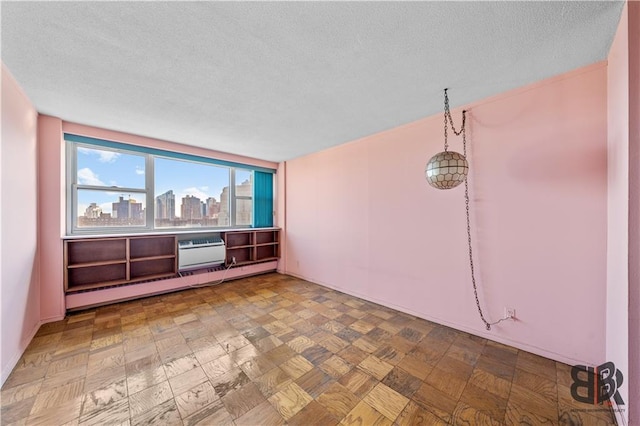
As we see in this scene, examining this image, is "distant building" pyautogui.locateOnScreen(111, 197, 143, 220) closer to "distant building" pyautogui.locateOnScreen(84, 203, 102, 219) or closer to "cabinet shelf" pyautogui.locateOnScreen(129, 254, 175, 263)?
"distant building" pyautogui.locateOnScreen(84, 203, 102, 219)

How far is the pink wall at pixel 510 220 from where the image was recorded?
1.91 metres

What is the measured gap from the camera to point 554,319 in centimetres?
205

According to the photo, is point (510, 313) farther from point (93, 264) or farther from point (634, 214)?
point (93, 264)

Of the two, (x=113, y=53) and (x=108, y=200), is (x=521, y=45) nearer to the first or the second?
(x=113, y=53)

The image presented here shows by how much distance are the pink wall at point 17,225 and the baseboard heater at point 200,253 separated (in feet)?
5.02

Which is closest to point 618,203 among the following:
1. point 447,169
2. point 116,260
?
point 447,169

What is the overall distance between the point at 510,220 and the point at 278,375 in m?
2.55

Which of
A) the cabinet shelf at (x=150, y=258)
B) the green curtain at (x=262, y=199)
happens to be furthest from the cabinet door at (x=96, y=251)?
the green curtain at (x=262, y=199)

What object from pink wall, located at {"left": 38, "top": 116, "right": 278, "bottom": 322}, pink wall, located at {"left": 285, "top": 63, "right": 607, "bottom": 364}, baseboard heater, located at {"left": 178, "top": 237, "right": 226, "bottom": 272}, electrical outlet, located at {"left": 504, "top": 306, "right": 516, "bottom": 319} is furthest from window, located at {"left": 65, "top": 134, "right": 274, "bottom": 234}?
electrical outlet, located at {"left": 504, "top": 306, "right": 516, "bottom": 319}

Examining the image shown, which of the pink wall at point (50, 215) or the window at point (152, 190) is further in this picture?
the window at point (152, 190)

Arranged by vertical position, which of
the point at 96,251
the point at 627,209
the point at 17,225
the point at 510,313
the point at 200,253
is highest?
the point at 627,209

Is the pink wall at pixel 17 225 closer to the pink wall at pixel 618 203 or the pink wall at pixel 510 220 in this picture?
the pink wall at pixel 510 220

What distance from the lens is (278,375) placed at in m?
1.89

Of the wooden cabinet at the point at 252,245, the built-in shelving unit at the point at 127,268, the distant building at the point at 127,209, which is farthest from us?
the wooden cabinet at the point at 252,245
